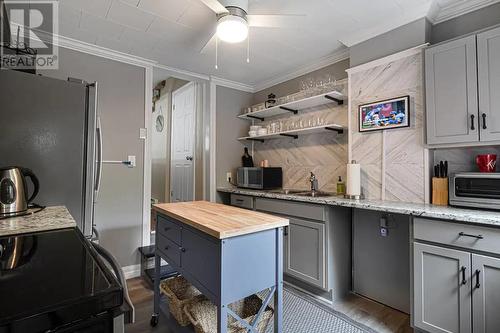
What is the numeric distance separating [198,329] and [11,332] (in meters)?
1.42

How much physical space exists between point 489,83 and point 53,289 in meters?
2.51

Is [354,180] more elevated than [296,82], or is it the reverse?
[296,82]

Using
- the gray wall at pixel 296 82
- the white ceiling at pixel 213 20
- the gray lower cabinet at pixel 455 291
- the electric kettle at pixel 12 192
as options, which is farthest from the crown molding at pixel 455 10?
the electric kettle at pixel 12 192

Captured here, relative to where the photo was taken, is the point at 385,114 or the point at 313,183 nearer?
the point at 385,114

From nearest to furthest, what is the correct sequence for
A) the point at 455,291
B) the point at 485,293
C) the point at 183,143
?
the point at 485,293 < the point at 455,291 < the point at 183,143

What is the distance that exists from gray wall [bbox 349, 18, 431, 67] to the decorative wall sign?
45cm

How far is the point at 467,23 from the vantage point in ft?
6.54

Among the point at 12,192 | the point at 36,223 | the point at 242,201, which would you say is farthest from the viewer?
the point at 242,201

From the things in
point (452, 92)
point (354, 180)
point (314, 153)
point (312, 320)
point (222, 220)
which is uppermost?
point (452, 92)

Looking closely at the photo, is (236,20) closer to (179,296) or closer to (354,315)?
(179,296)

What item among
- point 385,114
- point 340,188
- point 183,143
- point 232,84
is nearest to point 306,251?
point 340,188

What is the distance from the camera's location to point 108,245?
109 inches

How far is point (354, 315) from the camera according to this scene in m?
2.15

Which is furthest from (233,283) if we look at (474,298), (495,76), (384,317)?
(495,76)
